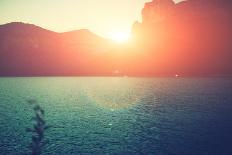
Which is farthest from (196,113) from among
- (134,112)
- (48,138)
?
(48,138)

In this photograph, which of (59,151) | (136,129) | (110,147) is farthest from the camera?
(136,129)

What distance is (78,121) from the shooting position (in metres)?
69.3

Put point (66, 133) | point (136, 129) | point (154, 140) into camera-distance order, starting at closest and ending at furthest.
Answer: point (154, 140) → point (66, 133) → point (136, 129)

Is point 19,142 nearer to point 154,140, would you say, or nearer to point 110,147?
point 110,147

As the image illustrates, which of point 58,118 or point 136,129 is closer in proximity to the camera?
point 136,129

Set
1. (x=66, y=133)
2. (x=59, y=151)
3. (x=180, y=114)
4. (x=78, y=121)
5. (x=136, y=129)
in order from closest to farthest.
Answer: (x=59, y=151) < (x=66, y=133) < (x=136, y=129) < (x=78, y=121) < (x=180, y=114)

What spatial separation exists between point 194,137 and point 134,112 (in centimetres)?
3289

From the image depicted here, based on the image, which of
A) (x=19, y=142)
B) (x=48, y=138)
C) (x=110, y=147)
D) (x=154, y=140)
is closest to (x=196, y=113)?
(x=154, y=140)

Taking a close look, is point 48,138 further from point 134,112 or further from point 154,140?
point 134,112

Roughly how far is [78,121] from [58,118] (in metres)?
7.12

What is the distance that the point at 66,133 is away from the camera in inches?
2208

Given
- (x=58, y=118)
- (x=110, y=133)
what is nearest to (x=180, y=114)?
(x=110, y=133)

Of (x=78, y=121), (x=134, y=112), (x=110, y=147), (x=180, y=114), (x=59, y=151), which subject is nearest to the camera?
(x=59, y=151)

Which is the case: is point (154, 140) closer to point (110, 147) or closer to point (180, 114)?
point (110, 147)
